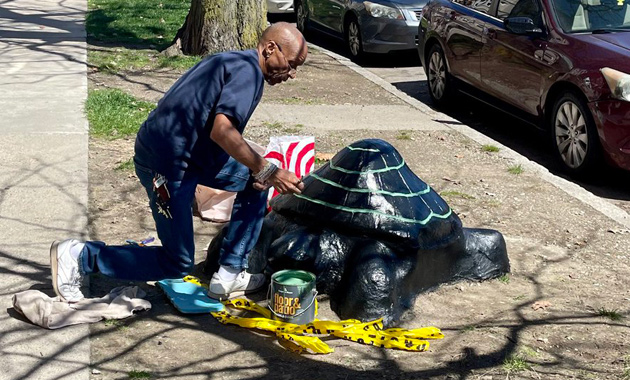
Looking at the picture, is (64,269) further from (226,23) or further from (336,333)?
(226,23)

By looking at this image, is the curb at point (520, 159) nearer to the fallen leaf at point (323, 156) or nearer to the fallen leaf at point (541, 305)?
the fallen leaf at point (323, 156)

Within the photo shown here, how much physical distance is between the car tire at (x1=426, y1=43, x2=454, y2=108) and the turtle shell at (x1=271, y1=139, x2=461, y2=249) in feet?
16.9

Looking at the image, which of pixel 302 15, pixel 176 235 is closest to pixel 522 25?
pixel 176 235

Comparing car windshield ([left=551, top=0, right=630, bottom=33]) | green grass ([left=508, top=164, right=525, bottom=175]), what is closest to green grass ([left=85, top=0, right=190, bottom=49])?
car windshield ([left=551, top=0, right=630, bottom=33])

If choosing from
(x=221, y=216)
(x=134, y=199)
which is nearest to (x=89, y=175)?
(x=134, y=199)

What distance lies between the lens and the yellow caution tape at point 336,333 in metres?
4.42

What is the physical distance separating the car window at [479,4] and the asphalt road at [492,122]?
963mm

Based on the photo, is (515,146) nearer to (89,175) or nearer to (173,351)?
(89,175)

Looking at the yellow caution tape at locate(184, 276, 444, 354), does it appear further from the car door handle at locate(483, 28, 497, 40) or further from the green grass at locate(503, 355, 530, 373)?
the car door handle at locate(483, 28, 497, 40)

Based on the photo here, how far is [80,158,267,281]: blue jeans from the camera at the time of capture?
4.51 metres

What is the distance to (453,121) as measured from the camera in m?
9.65

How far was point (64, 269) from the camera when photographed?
4.59 m

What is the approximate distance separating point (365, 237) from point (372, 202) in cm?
19

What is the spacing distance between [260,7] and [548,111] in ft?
15.2
